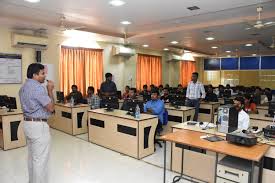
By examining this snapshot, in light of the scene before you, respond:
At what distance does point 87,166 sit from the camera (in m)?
3.89

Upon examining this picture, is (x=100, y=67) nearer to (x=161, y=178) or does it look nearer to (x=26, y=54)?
(x=26, y=54)

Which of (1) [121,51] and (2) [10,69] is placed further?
(1) [121,51]

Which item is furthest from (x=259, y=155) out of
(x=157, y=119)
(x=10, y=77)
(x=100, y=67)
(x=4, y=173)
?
(x=100, y=67)

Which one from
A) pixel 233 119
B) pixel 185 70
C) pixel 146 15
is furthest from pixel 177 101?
pixel 185 70

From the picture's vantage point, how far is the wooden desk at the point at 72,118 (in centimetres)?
584

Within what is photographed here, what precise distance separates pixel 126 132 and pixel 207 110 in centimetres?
342

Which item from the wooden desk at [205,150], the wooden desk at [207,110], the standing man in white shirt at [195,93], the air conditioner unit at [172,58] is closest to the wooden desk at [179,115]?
the standing man in white shirt at [195,93]

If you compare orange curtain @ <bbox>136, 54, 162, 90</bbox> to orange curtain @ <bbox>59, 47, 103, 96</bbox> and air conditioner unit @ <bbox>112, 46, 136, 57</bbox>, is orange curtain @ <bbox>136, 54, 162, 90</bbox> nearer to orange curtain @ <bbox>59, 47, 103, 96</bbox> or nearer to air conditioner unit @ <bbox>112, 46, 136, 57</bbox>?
air conditioner unit @ <bbox>112, 46, 136, 57</bbox>

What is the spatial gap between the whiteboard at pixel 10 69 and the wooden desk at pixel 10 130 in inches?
57.1

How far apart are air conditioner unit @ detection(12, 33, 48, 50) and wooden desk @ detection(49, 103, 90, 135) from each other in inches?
69.1

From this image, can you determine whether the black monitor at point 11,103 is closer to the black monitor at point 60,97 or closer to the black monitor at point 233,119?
the black monitor at point 60,97

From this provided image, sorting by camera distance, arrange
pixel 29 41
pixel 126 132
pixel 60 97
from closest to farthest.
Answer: pixel 126 132 → pixel 29 41 → pixel 60 97

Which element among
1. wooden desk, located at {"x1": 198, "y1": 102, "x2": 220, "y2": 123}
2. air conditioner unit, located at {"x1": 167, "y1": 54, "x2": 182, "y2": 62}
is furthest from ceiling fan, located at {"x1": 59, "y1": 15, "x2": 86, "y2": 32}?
air conditioner unit, located at {"x1": 167, "y1": 54, "x2": 182, "y2": 62}

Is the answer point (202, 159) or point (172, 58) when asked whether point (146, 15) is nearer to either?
point (202, 159)
